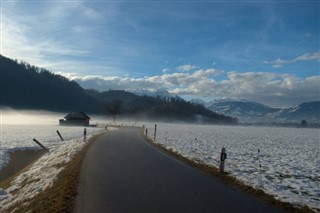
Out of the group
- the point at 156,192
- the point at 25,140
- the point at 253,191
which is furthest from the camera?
the point at 25,140

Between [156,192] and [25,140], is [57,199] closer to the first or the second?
[156,192]


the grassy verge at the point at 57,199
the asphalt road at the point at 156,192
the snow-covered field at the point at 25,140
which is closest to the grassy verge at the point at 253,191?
the asphalt road at the point at 156,192

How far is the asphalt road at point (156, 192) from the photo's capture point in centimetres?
900

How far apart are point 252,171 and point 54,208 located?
387 inches

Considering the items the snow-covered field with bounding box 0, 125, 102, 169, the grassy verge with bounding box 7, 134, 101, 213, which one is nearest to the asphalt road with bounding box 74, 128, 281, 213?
the grassy verge with bounding box 7, 134, 101, 213

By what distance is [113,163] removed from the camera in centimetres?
1734

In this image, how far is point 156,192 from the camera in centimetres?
1063

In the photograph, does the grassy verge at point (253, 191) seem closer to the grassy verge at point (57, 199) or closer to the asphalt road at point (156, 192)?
the asphalt road at point (156, 192)

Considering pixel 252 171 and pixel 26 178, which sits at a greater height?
pixel 252 171

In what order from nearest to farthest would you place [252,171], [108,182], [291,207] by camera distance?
1. [291,207]
2. [108,182]
3. [252,171]

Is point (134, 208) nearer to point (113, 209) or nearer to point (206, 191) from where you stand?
point (113, 209)

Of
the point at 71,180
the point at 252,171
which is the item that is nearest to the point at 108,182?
the point at 71,180

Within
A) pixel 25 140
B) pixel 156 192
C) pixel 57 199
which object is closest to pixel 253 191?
pixel 156 192

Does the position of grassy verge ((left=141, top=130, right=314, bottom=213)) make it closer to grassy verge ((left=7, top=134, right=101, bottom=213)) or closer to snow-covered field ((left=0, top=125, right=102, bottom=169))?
grassy verge ((left=7, top=134, right=101, bottom=213))
